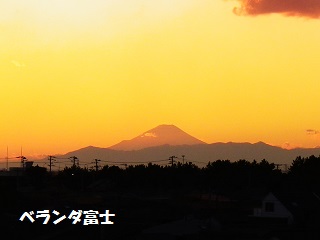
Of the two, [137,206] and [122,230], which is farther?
[137,206]

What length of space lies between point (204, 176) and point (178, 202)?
29631 millimetres

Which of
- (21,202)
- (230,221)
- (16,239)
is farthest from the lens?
(21,202)

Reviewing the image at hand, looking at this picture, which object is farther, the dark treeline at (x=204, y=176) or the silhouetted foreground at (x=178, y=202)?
the dark treeline at (x=204, y=176)

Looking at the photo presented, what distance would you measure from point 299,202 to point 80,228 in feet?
76.3

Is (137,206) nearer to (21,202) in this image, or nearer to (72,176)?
(21,202)

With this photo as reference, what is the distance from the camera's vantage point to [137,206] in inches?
3290

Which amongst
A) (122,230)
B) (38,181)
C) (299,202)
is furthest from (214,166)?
(122,230)

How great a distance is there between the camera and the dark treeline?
112062mm

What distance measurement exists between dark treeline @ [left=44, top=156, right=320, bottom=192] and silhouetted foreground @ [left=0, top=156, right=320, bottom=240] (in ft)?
0.51

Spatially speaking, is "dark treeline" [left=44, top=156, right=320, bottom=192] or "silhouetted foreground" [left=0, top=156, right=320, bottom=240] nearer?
"silhouetted foreground" [left=0, top=156, right=320, bottom=240]

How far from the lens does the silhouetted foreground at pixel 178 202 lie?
54.2 metres

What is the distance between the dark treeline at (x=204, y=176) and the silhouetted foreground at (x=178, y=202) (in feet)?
0.51

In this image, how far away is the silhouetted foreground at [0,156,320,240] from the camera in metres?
54.2

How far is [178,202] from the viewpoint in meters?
91.8
